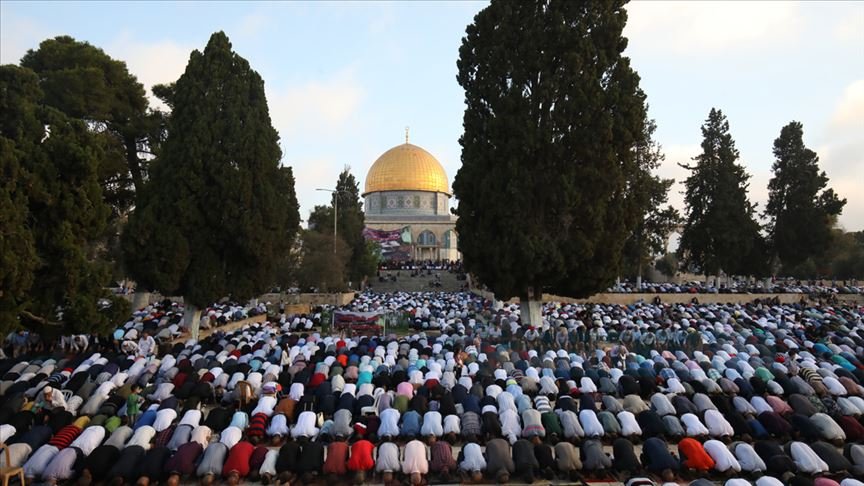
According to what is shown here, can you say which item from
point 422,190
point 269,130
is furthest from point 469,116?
point 422,190

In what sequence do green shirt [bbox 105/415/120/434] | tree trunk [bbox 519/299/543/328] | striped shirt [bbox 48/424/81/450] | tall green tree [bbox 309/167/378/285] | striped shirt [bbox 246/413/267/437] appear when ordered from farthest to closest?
tall green tree [bbox 309/167/378/285]
tree trunk [bbox 519/299/543/328]
striped shirt [bbox 246/413/267/437]
green shirt [bbox 105/415/120/434]
striped shirt [bbox 48/424/81/450]

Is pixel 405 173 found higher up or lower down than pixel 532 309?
higher up

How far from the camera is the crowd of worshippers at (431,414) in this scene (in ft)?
24.2

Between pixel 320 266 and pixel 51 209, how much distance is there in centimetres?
1879

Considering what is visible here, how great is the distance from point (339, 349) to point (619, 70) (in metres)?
13.1

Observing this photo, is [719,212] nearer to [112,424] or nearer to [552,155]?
[552,155]

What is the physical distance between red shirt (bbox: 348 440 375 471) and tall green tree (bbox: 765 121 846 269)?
33.7 meters

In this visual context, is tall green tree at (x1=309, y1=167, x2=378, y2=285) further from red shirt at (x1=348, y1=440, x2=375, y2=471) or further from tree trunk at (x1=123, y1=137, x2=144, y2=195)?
red shirt at (x1=348, y1=440, x2=375, y2=471)

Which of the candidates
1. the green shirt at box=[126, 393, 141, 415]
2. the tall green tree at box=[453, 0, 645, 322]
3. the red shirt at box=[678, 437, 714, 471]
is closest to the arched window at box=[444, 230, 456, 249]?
the tall green tree at box=[453, 0, 645, 322]

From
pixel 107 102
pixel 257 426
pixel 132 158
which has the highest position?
pixel 107 102

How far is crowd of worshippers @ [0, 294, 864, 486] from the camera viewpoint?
7.38m

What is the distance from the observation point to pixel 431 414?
355 inches

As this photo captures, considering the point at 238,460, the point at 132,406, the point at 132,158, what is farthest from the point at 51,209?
the point at 132,158

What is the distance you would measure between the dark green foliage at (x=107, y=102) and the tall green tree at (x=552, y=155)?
38.1ft
